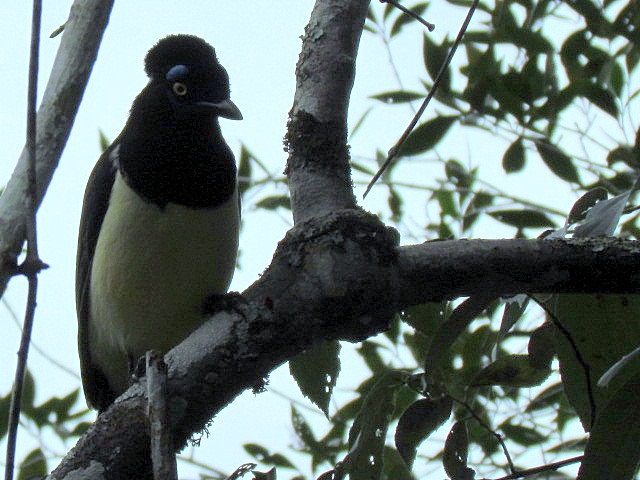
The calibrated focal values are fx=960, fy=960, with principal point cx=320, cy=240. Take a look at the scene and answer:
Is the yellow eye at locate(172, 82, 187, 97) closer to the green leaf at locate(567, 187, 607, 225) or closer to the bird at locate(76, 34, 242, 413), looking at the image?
the bird at locate(76, 34, 242, 413)

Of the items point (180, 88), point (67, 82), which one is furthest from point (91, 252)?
point (67, 82)

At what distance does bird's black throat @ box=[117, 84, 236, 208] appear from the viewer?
3350mm

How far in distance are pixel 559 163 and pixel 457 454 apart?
6.83 ft

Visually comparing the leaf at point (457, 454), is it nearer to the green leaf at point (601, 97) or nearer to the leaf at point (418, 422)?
the leaf at point (418, 422)

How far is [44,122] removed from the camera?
2666 millimetres

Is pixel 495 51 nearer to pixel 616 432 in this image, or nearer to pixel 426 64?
pixel 426 64

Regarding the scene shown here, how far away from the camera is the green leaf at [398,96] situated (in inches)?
173

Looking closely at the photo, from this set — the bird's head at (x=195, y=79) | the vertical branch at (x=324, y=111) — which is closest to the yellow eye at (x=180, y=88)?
the bird's head at (x=195, y=79)

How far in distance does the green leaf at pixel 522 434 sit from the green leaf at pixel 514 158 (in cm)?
113

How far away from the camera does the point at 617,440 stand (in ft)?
5.88

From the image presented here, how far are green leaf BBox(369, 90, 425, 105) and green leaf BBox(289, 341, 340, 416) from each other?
7.37 ft

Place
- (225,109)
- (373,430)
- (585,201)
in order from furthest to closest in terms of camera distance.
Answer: (225,109) → (585,201) → (373,430)

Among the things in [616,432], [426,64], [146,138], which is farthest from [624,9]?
[616,432]

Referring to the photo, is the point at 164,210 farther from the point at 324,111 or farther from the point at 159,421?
the point at 159,421
